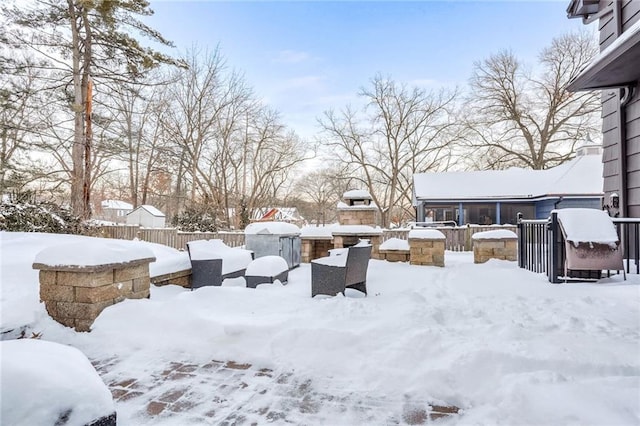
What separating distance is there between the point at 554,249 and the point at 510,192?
14.8 meters

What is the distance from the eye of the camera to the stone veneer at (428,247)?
7.59 m

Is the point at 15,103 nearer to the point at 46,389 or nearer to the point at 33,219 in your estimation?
the point at 33,219

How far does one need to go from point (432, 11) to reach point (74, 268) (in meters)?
10.8

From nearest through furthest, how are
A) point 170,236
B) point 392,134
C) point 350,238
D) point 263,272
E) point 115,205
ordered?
point 263,272
point 350,238
point 170,236
point 392,134
point 115,205

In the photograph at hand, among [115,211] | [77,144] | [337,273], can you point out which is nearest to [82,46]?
[77,144]

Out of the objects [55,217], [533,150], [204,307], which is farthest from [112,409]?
[533,150]

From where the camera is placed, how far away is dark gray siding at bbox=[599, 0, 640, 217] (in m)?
4.95

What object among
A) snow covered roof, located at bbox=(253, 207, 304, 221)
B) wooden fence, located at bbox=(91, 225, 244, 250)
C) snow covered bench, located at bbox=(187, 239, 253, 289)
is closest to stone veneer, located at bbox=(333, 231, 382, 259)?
snow covered bench, located at bbox=(187, 239, 253, 289)

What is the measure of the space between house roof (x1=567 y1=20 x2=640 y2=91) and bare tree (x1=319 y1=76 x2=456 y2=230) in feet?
57.9

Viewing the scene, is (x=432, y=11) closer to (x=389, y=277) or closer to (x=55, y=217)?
(x=389, y=277)

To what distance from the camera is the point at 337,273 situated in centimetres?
431

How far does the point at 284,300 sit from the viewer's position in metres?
3.70

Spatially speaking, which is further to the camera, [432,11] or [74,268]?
[432,11]

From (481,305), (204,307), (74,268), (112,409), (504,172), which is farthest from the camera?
(504,172)
